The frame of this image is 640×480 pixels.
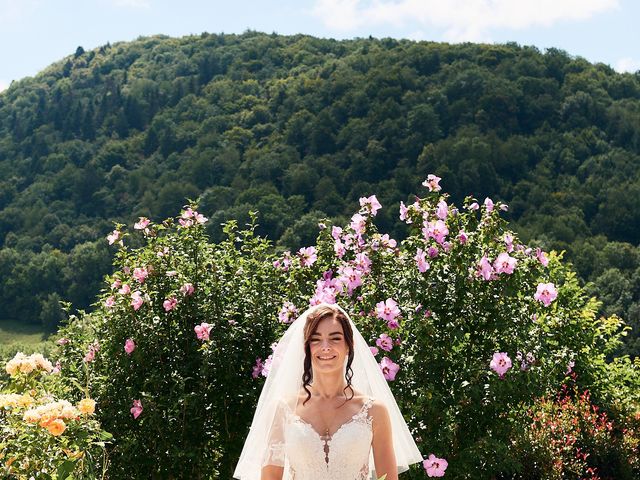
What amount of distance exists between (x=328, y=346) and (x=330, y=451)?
396 mm

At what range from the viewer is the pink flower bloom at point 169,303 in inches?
225

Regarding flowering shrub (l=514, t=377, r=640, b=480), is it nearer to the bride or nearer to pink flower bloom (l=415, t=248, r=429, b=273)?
pink flower bloom (l=415, t=248, r=429, b=273)

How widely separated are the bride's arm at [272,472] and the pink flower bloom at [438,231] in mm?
2325

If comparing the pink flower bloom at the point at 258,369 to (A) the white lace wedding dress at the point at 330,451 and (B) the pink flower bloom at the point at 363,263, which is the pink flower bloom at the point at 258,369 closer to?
(B) the pink flower bloom at the point at 363,263

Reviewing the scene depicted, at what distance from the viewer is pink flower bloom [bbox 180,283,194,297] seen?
5.77 metres

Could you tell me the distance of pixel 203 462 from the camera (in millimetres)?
5727

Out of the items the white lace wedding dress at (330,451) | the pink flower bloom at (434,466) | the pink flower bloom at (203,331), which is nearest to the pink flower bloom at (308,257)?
the pink flower bloom at (203,331)

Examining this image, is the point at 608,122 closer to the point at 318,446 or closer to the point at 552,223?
the point at 552,223

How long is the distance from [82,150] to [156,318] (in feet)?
196

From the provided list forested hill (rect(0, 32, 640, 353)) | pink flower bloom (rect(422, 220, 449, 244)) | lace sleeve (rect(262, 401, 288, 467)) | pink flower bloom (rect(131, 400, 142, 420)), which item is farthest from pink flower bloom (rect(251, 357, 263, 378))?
forested hill (rect(0, 32, 640, 353))

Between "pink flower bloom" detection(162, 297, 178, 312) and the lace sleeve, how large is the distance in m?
2.57

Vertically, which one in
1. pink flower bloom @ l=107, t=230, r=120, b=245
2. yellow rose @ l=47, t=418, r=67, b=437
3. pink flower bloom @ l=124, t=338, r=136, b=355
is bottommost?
yellow rose @ l=47, t=418, r=67, b=437

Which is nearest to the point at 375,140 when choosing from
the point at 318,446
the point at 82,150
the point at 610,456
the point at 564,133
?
the point at 564,133

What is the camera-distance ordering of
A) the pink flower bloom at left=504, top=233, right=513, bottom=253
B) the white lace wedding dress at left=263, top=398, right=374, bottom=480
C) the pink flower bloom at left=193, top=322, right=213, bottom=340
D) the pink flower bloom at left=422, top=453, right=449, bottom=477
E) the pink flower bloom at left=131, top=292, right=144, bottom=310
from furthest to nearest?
the pink flower bloom at left=131, top=292, right=144, bottom=310, the pink flower bloom at left=193, top=322, right=213, bottom=340, the pink flower bloom at left=504, top=233, right=513, bottom=253, the pink flower bloom at left=422, top=453, right=449, bottom=477, the white lace wedding dress at left=263, top=398, right=374, bottom=480
